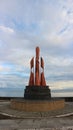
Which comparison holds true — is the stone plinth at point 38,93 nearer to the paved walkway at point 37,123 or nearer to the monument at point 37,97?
the monument at point 37,97

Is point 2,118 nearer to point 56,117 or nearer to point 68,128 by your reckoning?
point 56,117

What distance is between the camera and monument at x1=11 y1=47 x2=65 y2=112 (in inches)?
648

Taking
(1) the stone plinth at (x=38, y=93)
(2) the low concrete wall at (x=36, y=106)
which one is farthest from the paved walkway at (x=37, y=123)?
(1) the stone plinth at (x=38, y=93)

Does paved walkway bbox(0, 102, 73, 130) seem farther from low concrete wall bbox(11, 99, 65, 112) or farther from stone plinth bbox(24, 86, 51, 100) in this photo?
stone plinth bbox(24, 86, 51, 100)

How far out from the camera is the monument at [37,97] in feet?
54.0

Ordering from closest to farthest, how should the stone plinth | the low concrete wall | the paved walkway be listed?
the paved walkway
the low concrete wall
the stone plinth

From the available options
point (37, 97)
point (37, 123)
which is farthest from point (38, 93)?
point (37, 123)

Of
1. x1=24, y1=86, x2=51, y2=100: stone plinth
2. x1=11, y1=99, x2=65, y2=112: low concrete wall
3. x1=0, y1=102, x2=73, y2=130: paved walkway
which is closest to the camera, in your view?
x1=0, y1=102, x2=73, y2=130: paved walkway

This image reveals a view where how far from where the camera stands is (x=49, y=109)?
16.6 meters

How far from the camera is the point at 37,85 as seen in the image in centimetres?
1942

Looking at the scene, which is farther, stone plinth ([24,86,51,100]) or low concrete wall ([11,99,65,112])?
stone plinth ([24,86,51,100])

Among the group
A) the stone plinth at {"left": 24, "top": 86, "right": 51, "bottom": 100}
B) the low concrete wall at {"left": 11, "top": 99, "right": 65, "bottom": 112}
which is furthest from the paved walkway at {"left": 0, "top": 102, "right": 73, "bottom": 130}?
the stone plinth at {"left": 24, "top": 86, "right": 51, "bottom": 100}

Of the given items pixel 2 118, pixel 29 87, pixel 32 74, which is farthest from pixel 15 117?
pixel 32 74

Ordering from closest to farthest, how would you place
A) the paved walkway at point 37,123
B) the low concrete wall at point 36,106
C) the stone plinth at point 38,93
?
the paved walkway at point 37,123
the low concrete wall at point 36,106
the stone plinth at point 38,93
